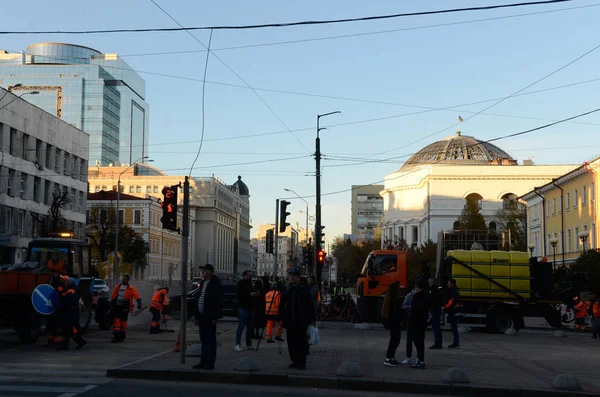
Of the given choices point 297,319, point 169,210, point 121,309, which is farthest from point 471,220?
point 169,210

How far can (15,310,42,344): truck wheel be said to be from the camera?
18.9m

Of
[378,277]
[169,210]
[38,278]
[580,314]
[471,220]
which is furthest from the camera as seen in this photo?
[471,220]

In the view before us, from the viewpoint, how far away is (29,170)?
5553cm

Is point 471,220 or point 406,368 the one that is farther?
point 471,220

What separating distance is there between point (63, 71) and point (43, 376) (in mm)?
146782

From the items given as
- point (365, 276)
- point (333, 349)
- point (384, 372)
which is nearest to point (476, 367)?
point (384, 372)

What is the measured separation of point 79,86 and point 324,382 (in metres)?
144

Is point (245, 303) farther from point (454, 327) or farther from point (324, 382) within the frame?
point (324, 382)

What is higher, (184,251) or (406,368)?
(184,251)

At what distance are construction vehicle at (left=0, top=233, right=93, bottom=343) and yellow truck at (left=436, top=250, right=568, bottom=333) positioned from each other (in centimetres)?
1257

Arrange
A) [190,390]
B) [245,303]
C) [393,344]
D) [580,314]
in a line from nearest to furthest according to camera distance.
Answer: [190,390]
[393,344]
[245,303]
[580,314]

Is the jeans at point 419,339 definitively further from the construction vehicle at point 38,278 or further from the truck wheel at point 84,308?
the truck wheel at point 84,308

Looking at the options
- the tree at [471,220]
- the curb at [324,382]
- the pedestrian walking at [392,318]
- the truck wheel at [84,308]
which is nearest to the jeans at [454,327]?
the pedestrian walking at [392,318]

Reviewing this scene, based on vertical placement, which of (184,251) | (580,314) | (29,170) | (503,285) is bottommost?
(580,314)
